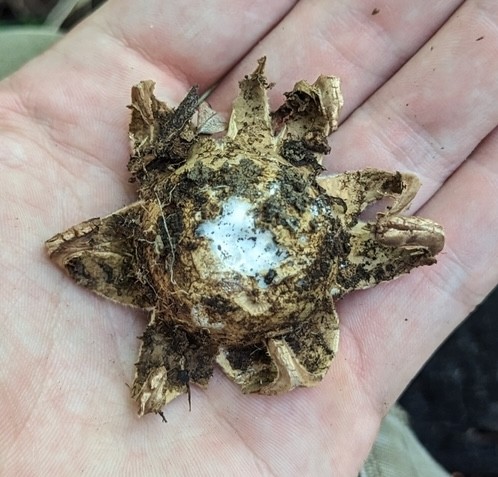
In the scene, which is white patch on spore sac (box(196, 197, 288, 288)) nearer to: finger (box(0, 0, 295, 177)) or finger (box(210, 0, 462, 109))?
finger (box(0, 0, 295, 177))

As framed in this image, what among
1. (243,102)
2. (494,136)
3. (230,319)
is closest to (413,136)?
(494,136)

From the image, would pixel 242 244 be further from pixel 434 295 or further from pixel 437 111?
pixel 437 111

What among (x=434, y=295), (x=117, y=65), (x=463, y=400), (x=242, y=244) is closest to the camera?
(x=242, y=244)

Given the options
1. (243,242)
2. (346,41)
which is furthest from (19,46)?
(243,242)

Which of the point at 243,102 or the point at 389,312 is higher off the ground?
the point at 243,102

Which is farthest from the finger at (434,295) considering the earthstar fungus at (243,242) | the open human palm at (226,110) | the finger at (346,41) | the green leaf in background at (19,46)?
the green leaf in background at (19,46)

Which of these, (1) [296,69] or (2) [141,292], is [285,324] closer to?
(2) [141,292]

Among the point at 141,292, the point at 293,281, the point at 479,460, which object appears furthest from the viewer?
the point at 479,460
